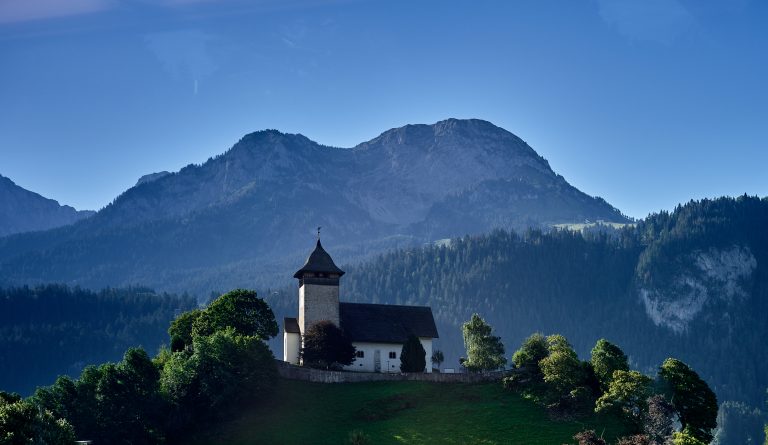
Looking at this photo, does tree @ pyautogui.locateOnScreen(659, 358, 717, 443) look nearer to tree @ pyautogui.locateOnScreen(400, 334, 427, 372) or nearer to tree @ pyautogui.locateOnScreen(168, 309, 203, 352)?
tree @ pyautogui.locateOnScreen(400, 334, 427, 372)

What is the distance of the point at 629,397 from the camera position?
101562 millimetres

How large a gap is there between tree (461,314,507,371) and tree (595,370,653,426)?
26.7 metres

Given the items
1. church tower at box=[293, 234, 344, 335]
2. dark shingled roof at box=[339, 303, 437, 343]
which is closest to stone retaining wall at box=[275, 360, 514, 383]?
church tower at box=[293, 234, 344, 335]

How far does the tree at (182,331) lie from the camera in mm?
125062

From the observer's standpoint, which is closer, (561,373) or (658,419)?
(658,419)

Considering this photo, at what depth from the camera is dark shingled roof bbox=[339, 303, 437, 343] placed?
12812 cm

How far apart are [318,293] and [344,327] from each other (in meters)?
4.95

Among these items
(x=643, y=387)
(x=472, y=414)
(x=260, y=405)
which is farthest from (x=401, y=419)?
(x=643, y=387)

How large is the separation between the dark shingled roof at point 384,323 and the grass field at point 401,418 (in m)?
11.9

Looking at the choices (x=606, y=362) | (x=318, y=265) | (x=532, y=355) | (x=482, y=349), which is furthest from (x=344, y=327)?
(x=606, y=362)

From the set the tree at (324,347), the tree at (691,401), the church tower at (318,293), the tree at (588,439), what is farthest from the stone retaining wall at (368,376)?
the tree at (588,439)

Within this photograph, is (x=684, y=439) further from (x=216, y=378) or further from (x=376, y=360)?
(x=216, y=378)

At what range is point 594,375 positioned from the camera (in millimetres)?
108000

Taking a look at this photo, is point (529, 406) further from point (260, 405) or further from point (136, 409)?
point (136, 409)
